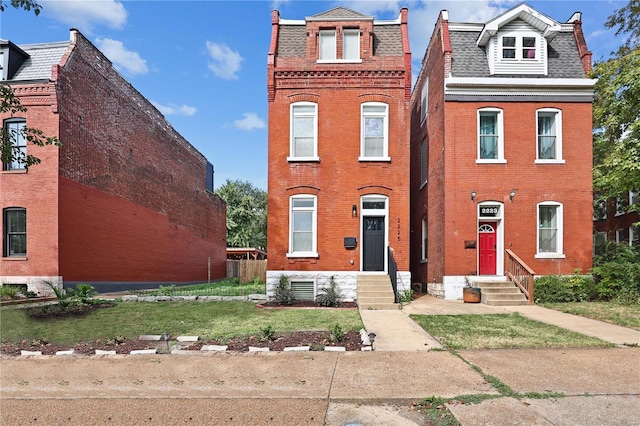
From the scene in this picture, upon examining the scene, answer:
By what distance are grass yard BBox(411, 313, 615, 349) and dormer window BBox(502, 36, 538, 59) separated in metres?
10.1

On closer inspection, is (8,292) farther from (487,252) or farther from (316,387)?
(487,252)

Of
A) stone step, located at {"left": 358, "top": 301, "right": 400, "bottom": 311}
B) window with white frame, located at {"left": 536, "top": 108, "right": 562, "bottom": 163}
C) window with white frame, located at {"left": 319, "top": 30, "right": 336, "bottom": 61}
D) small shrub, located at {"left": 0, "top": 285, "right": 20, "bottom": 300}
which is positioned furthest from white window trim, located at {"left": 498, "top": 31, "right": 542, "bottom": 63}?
small shrub, located at {"left": 0, "top": 285, "right": 20, "bottom": 300}

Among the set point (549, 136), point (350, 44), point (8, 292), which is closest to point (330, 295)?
point (350, 44)

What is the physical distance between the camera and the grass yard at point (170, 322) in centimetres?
834

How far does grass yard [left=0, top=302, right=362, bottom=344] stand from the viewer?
834 cm

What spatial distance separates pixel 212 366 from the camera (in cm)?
615

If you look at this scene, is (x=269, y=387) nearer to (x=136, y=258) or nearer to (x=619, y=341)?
(x=619, y=341)

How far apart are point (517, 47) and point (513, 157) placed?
419cm

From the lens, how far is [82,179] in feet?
53.7

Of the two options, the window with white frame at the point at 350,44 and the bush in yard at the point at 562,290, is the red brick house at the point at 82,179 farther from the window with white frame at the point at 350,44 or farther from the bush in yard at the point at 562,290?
the bush in yard at the point at 562,290

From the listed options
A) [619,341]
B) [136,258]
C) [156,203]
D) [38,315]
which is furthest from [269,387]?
[156,203]

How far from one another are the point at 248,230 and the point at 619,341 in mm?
Result: 43538

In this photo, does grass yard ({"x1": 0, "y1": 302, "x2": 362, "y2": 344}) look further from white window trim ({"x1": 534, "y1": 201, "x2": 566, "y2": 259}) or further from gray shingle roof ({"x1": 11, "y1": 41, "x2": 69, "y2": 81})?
gray shingle roof ({"x1": 11, "y1": 41, "x2": 69, "y2": 81})

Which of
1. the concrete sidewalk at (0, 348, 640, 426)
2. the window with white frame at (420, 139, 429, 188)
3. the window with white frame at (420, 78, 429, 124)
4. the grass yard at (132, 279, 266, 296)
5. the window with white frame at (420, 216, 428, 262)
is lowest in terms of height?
the grass yard at (132, 279, 266, 296)
